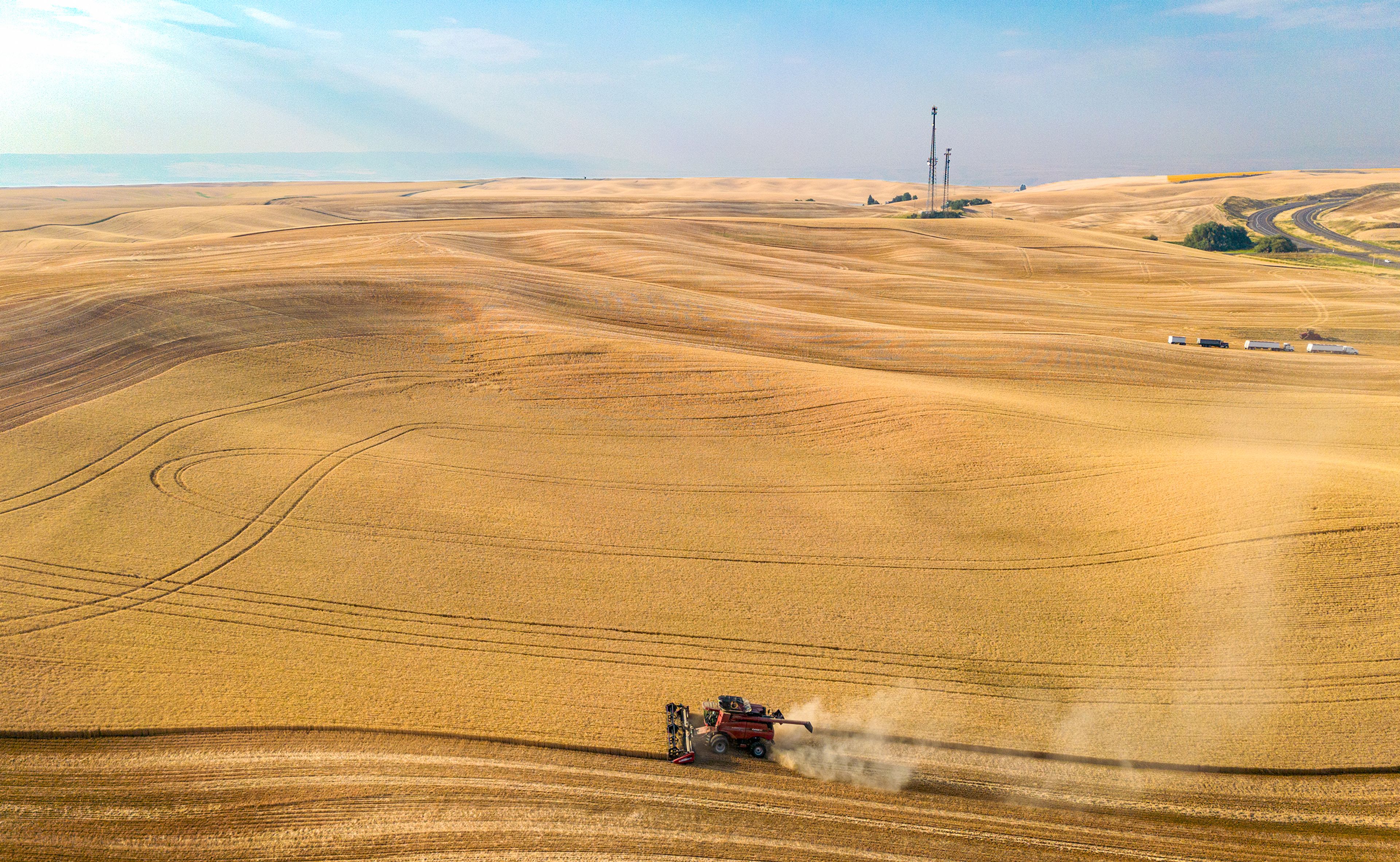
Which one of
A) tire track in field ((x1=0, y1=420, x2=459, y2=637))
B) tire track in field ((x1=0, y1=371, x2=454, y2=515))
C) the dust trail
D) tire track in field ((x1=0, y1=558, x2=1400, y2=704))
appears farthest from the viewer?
tire track in field ((x1=0, y1=371, x2=454, y2=515))

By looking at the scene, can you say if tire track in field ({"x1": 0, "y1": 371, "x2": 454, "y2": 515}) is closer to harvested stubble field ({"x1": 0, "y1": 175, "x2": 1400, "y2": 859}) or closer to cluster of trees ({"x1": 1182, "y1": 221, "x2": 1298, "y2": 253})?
harvested stubble field ({"x1": 0, "y1": 175, "x2": 1400, "y2": 859})

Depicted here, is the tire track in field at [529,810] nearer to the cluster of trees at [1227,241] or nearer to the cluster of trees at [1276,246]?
the cluster of trees at [1276,246]

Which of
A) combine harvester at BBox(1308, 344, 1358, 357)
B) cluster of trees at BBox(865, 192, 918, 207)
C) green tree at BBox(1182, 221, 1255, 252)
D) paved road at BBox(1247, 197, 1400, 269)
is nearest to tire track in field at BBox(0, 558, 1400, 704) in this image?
combine harvester at BBox(1308, 344, 1358, 357)

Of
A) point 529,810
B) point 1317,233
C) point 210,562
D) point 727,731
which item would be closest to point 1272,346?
point 727,731

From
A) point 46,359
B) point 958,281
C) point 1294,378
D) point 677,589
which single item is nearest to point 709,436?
point 677,589

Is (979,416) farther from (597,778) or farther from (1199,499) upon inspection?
(597,778)

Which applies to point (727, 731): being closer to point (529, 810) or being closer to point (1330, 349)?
point (529, 810)

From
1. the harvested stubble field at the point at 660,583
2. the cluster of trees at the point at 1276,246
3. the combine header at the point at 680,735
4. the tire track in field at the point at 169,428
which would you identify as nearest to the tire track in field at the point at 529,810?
the harvested stubble field at the point at 660,583
